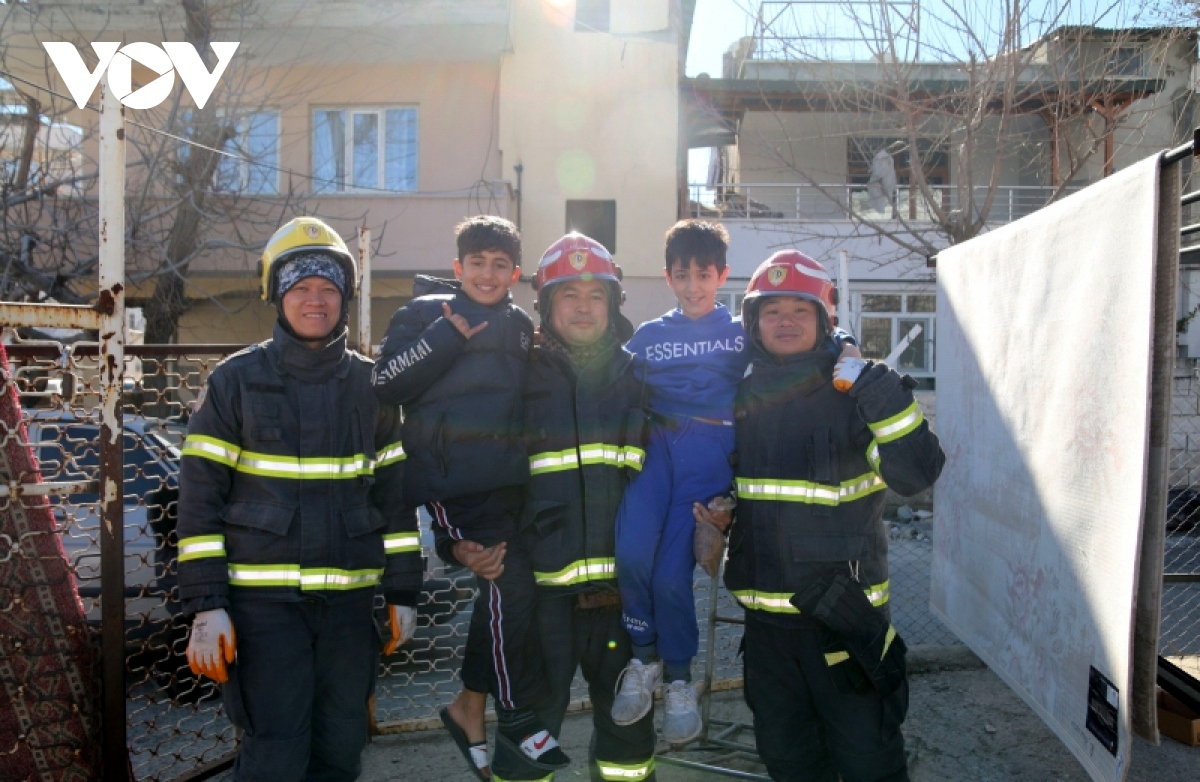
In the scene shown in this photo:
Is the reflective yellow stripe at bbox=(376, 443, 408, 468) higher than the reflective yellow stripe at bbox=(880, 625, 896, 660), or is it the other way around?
the reflective yellow stripe at bbox=(376, 443, 408, 468)

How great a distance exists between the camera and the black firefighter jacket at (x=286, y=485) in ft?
8.60

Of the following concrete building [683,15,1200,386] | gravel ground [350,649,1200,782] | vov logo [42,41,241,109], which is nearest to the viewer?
gravel ground [350,649,1200,782]

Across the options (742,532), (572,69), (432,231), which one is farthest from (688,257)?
(572,69)

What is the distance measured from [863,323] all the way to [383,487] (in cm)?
1475

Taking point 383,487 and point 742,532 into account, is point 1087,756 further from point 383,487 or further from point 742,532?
point 383,487

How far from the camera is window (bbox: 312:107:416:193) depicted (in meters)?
13.3

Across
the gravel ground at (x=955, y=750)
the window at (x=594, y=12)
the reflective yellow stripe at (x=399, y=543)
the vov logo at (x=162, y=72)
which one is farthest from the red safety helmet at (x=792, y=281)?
the window at (x=594, y=12)

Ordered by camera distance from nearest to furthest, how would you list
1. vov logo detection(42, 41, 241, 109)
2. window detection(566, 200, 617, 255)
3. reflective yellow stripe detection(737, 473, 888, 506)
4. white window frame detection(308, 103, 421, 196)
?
reflective yellow stripe detection(737, 473, 888, 506)
vov logo detection(42, 41, 241, 109)
white window frame detection(308, 103, 421, 196)
window detection(566, 200, 617, 255)

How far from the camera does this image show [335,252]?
2.90 meters

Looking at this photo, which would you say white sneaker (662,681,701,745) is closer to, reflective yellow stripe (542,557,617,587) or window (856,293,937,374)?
reflective yellow stripe (542,557,617,587)

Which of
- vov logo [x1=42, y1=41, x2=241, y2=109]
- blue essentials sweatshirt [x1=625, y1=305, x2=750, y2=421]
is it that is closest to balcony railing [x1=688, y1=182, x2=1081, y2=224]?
vov logo [x1=42, y1=41, x2=241, y2=109]

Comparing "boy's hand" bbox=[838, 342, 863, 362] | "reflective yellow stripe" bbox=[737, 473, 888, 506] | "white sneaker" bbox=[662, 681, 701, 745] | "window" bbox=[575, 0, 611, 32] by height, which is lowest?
"white sneaker" bbox=[662, 681, 701, 745]

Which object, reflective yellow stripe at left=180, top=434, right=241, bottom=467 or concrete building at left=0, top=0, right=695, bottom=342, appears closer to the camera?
reflective yellow stripe at left=180, top=434, right=241, bottom=467

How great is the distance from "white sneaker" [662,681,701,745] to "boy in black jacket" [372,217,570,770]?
43cm
